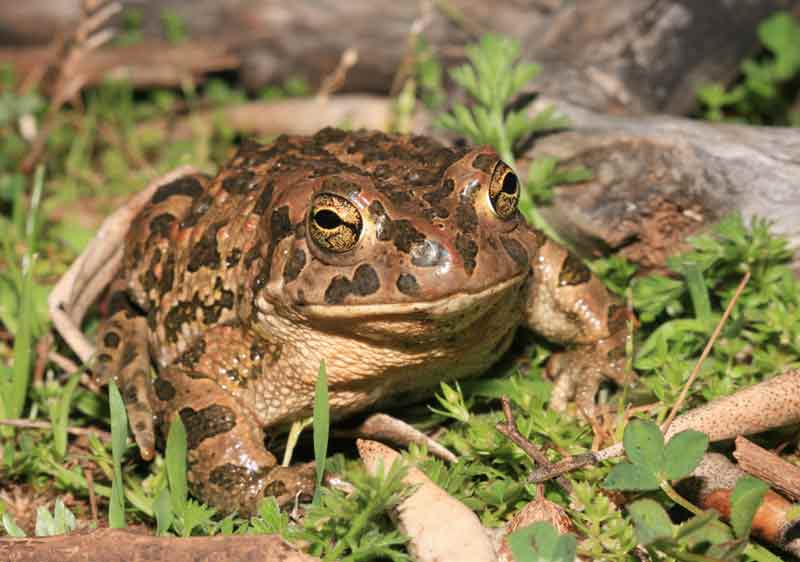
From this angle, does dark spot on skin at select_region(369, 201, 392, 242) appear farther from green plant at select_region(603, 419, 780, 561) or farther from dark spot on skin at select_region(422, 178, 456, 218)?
green plant at select_region(603, 419, 780, 561)

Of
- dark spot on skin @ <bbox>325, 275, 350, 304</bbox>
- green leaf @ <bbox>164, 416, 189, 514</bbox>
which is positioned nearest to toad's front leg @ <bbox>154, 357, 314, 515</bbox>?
green leaf @ <bbox>164, 416, 189, 514</bbox>

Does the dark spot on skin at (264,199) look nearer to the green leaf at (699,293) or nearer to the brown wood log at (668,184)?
the brown wood log at (668,184)

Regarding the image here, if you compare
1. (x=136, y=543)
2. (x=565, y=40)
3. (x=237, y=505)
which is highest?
(x=565, y=40)

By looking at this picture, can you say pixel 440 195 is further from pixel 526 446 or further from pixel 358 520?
pixel 358 520

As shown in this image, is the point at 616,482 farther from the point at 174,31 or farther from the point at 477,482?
the point at 174,31

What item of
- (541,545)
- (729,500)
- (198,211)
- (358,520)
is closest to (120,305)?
(198,211)

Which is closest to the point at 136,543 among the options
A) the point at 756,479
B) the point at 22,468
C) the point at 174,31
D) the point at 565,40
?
the point at 22,468
